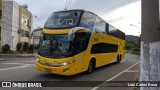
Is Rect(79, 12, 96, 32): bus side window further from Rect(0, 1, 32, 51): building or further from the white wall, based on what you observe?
the white wall

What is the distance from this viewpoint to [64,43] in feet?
41.9

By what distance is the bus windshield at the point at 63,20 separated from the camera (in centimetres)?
1335

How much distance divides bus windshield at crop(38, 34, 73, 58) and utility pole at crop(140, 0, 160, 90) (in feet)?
24.0

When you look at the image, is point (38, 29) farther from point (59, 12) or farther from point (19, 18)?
point (19, 18)

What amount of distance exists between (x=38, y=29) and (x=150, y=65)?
33.5 feet

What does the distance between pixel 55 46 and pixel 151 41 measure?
7.92 meters

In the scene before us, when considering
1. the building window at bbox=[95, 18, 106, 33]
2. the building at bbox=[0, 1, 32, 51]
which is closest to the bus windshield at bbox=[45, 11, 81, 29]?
the building window at bbox=[95, 18, 106, 33]

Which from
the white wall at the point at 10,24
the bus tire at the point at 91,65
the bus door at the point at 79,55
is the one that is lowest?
the bus tire at the point at 91,65

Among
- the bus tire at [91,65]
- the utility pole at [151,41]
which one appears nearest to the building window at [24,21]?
the bus tire at [91,65]

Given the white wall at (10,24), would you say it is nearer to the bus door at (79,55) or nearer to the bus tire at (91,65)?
the bus tire at (91,65)

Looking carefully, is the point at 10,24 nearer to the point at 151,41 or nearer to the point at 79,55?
the point at 79,55

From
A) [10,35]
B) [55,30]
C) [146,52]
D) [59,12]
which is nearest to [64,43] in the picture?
[55,30]

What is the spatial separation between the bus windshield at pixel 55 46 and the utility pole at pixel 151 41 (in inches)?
288

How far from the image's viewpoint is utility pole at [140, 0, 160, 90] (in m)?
5.36
